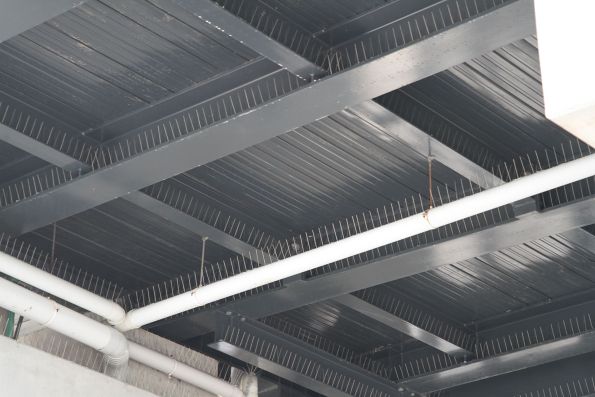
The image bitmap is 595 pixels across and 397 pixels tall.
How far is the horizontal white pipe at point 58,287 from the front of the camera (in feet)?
39.5

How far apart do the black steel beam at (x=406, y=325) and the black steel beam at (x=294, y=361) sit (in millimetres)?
1063

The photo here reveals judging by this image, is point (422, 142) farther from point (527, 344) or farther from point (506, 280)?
point (527, 344)

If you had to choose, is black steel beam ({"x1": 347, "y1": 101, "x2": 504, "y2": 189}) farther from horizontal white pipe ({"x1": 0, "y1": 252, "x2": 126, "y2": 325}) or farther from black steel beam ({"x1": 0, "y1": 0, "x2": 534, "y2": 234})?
horizontal white pipe ({"x1": 0, "y1": 252, "x2": 126, "y2": 325})

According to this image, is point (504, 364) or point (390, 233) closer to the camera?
point (390, 233)

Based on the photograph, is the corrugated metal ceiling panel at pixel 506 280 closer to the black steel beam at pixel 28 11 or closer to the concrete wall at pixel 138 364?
the concrete wall at pixel 138 364

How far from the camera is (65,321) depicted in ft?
42.6

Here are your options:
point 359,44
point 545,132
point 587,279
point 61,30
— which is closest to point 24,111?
point 61,30

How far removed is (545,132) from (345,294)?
154 inches

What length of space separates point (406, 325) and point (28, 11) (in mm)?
8028

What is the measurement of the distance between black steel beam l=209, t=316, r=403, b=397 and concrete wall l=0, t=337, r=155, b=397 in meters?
1.81

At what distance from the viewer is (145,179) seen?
11.6 m

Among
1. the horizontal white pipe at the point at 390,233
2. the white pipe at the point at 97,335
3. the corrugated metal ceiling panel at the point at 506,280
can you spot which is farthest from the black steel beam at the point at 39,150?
the corrugated metal ceiling panel at the point at 506,280

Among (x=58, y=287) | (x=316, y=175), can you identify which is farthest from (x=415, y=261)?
(x=58, y=287)

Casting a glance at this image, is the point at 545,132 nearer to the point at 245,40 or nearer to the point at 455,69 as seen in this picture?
the point at 455,69
